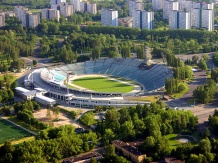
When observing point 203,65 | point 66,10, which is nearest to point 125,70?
point 203,65

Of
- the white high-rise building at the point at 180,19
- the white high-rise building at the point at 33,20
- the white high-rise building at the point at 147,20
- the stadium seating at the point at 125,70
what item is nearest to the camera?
the stadium seating at the point at 125,70

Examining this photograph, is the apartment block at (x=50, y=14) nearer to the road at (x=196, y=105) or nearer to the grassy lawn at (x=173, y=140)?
the road at (x=196, y=105)

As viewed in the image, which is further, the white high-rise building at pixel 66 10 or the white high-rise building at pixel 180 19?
the white high-rise building at pixel 66 10

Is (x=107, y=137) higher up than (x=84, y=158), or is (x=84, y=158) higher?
(x=107, y=137)

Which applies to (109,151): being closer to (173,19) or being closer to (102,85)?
(102,85)

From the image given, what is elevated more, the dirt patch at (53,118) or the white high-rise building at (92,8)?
the white high-rise building at (92,8)

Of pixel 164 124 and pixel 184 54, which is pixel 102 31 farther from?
pixel 164 124

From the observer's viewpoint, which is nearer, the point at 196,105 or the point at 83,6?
the point at 196,105

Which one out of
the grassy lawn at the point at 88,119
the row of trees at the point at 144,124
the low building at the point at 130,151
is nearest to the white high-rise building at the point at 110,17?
the grassy lawn at the point at 88,119
